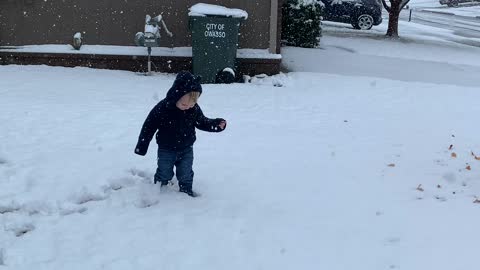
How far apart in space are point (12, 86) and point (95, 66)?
1.89 metres

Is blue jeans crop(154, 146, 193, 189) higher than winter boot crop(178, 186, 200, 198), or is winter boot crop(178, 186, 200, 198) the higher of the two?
blue jeans crop(154, 146, 193, 189)

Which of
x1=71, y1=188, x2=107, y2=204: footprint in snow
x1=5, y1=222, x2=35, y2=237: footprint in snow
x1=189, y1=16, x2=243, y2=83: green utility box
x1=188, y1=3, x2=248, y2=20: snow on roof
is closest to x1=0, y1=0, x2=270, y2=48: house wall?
x1=188, y1=3, x2=248, y2=20: snow on roof

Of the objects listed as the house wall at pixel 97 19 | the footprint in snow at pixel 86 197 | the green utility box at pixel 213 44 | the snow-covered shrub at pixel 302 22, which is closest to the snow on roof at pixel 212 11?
the green utility box at pixel 213 44

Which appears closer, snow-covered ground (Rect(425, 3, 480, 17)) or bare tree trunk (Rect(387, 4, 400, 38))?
bare tree trunk (Rect(387, 4, 400, 38))

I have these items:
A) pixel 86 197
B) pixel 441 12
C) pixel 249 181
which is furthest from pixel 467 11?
pixel 86 197

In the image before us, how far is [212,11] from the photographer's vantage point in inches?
349

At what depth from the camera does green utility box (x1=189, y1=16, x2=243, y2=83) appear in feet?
29.1

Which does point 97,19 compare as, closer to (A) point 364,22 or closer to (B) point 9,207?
(B) point 9,207

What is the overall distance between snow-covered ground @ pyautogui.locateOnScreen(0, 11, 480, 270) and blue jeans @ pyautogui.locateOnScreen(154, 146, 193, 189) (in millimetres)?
140

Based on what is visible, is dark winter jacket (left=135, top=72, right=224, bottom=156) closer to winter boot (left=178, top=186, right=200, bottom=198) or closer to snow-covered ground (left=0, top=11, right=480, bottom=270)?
winter boot (left=178, top=186, right=200, bottom=198)

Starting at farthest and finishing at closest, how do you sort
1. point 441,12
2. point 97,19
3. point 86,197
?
point 441,12, point 97,19, point 86,197

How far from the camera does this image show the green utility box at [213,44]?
8.88 m

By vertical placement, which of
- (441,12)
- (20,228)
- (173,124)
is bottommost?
(20,228)

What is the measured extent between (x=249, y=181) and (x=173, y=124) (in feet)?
3.36
